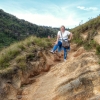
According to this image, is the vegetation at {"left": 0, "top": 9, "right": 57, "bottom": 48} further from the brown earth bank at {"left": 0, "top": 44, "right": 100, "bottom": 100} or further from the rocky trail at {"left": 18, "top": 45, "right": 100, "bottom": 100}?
the rocky trail at {"left": 18, "top": 45, "right": 100, "bottom": 100}

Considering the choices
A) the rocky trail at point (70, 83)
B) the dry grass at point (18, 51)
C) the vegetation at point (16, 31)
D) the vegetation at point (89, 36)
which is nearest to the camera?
the rocky trail at point (70, 83)

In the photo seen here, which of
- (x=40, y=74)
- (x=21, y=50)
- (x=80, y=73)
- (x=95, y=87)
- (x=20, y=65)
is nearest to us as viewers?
(x=95, y=87)

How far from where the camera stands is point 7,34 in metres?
82.9

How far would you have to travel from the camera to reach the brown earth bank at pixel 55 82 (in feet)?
26.1

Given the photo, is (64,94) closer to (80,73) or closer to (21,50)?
(80,73)

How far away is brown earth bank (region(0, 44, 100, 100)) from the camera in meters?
7.96

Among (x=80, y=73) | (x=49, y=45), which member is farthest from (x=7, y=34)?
(x=80, y=73)

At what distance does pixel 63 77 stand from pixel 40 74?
1867mm

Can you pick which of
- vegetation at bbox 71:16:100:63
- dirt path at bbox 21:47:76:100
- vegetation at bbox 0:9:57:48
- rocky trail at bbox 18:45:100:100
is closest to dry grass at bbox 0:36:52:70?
dirt path at bbox 21:47:76:100

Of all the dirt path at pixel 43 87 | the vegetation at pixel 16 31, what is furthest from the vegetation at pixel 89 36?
the vegetation at pixel 16 31

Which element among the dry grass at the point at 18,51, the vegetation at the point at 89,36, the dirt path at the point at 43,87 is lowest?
the dirt path at the point at 43,87

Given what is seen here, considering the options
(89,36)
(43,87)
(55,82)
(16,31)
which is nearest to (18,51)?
(43,87)

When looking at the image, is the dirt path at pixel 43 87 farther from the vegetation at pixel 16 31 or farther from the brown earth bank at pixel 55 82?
the vegetation at pixel 16 31

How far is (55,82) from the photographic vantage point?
361 inches
